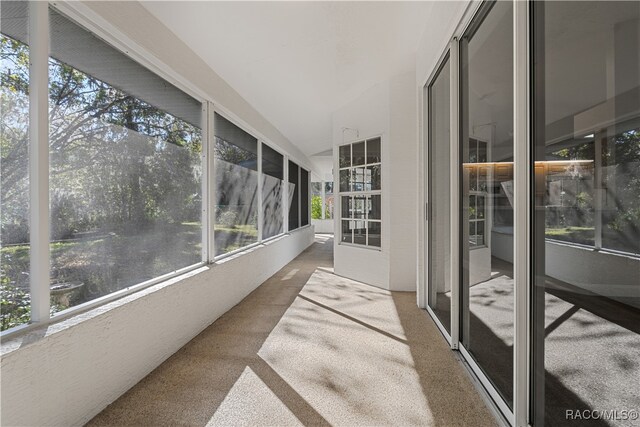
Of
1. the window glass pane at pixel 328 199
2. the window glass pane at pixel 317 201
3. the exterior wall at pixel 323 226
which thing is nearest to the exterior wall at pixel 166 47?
the window glass pane at pixel 317 201

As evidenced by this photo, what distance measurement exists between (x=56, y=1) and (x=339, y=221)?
447 cm

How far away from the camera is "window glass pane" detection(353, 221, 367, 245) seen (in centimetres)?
504

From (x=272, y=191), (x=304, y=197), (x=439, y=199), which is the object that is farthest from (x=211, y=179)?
(x=304, y=197)

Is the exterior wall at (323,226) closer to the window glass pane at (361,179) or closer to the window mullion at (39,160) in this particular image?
the window glass pane at (361,179)

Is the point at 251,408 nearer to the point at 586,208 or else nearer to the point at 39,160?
the point at 39,160

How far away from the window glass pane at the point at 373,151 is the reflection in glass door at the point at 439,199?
4.17 ft

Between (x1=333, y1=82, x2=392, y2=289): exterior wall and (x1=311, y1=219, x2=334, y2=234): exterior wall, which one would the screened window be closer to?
(x1=311, y1=219, x2=334, y2=234): exterior wall

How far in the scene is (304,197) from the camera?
31.0 feet

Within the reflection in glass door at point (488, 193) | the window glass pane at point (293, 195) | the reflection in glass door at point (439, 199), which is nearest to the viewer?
the reflection in glass door at point (488, 193)

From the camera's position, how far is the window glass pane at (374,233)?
4766 millimetres

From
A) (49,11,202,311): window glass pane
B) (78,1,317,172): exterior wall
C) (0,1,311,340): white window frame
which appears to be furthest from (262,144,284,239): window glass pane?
(0,1,311,340): white window frame

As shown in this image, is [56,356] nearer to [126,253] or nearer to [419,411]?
[126,253]

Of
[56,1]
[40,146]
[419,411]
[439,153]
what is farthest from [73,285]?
[439,153]

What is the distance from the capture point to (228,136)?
3.99 meters
